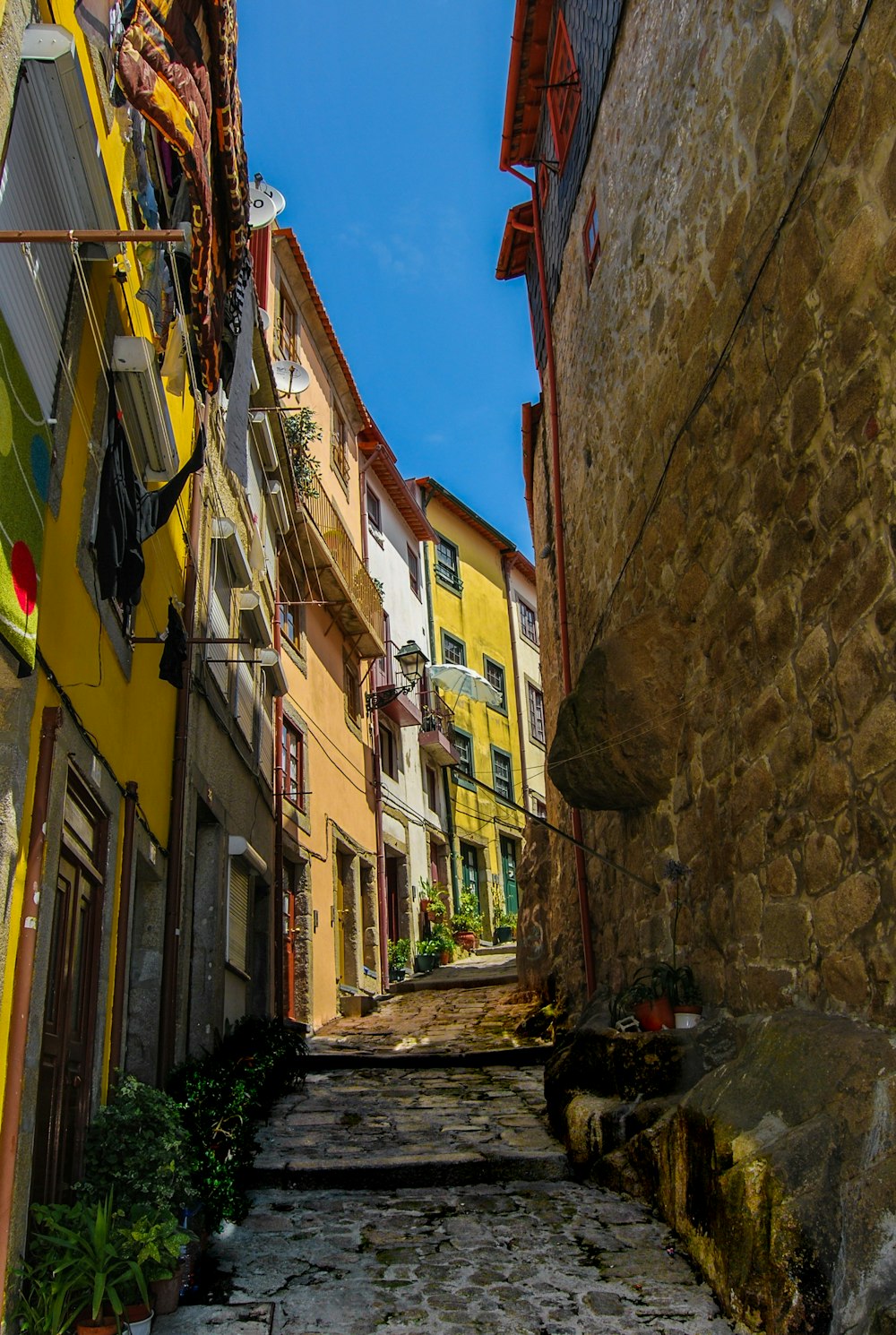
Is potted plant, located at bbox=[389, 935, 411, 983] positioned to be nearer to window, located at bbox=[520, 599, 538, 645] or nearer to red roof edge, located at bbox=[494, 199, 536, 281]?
red roof edge, located at bbox=[494, 199, 536, 281]

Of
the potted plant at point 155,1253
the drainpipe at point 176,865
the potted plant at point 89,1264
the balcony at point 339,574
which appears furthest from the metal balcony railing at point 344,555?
the potted plant at point 89,1264

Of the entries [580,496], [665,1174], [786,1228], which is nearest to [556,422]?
[580,496]

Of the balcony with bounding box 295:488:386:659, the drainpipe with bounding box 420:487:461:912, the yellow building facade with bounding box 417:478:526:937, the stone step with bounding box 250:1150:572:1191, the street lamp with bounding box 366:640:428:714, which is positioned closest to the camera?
the stone step with bounding box 250:1150:572:1191

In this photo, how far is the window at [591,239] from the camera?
899 centimetres

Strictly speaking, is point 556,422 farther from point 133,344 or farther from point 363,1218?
point 363,1218

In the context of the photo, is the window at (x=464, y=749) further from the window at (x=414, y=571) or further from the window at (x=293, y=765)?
the window at (x=293, y=765)

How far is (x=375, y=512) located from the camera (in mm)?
22656

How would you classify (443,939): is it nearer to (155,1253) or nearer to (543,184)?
(543,184)

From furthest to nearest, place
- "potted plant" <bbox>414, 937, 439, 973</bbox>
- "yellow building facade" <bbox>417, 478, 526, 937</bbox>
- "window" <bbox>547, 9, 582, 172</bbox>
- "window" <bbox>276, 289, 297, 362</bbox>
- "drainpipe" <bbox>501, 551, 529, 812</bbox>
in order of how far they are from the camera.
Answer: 1. "drainpipe" <bbox>501, 551, 529, 812</bbox>
2. "yellow building facade" <bbox>417, 478, 526, 937</bbox>
3. "potted plant" <bbox>414, 937, 439, 973</bbox>
4. "window" <bbox>276, 289, 297, 362</bbox>
5. "window" <bbox>547, 9, 582, 172</bbox>

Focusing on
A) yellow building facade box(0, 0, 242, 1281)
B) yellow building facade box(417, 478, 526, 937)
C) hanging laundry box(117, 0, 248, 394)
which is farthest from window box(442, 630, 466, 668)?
yellow building facade box(0, 0, 242, 1281)

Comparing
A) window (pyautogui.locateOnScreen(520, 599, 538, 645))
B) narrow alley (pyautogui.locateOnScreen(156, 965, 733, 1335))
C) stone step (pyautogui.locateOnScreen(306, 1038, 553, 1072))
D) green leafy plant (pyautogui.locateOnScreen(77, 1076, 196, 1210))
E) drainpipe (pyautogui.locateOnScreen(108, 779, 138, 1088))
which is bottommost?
narrow alley (pyautogui.locateOnScreen(156, 965, 733, 1335))

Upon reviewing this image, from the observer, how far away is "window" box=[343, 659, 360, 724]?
18500 mm

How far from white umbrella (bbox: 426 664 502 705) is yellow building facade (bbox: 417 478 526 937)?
1.73 meters

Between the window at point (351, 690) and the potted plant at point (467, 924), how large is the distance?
5586 mm
